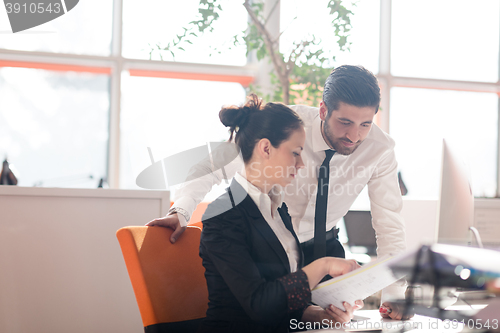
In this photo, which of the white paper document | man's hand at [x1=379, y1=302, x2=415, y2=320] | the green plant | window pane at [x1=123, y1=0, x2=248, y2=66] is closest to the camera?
the white paper document

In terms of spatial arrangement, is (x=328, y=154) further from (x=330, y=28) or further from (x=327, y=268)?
(x=330, y=28)

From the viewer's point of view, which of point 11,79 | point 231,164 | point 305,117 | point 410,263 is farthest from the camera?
point 11,79

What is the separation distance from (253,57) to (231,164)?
2.91 metres

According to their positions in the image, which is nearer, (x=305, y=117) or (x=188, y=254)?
(x=188, y=254)

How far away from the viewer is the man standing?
1419 mm

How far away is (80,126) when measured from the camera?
13.0 ft

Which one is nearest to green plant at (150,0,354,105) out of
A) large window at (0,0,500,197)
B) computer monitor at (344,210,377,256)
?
large window at (0,0,500,197)

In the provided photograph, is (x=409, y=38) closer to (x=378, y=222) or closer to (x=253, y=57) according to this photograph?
(x=253, y=57)

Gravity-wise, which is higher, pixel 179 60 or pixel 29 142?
pixel 179 60

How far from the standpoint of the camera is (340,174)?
1.67 meters

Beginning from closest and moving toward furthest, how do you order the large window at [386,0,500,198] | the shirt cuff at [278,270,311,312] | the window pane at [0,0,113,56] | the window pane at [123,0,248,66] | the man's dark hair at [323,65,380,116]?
the shirt cuff at [278,270,311,312] < the man's dark hair at [323,65,380,116] < the window pane at [0,0,113,56] < the window pane at [123,0,248,66] < the large window at [386,0,500,198]

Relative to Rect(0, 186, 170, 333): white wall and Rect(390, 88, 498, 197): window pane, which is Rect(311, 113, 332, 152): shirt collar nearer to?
Rect(0, 186, 170, 333): white wall

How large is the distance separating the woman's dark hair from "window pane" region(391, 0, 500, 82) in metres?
3.69

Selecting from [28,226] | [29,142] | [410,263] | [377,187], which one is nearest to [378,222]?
[377,187]
